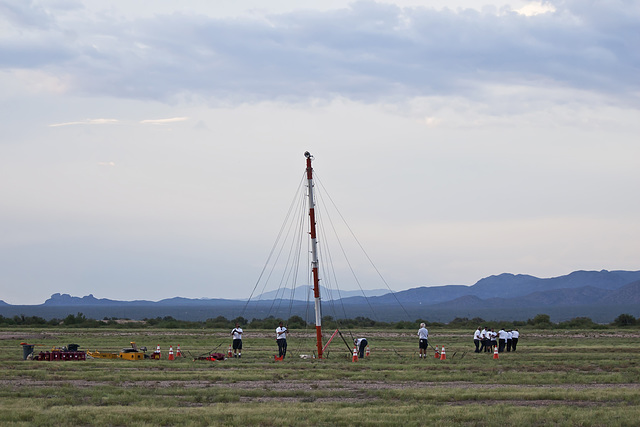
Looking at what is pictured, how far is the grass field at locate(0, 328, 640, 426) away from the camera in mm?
16516

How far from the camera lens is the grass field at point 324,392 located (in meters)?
16.5

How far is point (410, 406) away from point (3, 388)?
1085 cm

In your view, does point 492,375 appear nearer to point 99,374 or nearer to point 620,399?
point 620,399

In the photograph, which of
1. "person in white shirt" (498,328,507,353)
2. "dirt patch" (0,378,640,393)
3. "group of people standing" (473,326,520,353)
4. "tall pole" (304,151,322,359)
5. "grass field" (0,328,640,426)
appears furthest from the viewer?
"person in white shirt" (498,328,507,353)

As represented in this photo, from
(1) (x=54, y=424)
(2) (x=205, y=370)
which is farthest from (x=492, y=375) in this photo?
(1) (x=54, y=424)

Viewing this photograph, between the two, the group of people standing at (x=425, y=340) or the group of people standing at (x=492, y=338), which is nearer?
the group of people standing at (x=425, y=340)

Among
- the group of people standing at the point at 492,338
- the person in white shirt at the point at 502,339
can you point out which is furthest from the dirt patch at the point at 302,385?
the person in white shirt at the point at 502,339

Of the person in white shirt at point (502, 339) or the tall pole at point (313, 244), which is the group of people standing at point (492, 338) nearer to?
the person in white shirt at point (502, 339)

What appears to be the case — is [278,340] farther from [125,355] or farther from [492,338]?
[492,338]

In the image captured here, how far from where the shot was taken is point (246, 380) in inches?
950

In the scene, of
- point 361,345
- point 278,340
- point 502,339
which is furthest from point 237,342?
point 502,339

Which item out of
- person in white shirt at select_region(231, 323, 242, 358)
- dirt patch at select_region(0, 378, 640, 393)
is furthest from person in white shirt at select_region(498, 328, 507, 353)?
dirt patch at select_region(0, 378, 640, 393)

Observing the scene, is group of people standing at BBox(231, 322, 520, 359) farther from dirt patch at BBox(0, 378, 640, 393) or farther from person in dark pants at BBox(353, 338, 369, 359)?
dirt patch at BBox(0, 378, 640, 393)

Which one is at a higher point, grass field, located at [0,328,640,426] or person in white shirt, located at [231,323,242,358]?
person in white shirt, located at [231,323,242,358]
